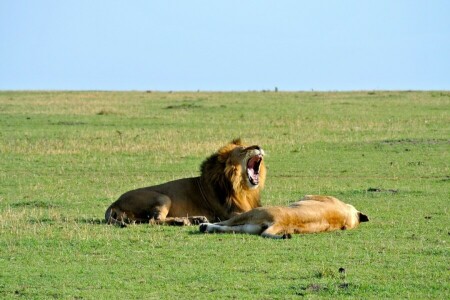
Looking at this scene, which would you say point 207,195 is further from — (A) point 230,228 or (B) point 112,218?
(A) point 230,228

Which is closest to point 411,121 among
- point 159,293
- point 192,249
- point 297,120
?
point 297,120

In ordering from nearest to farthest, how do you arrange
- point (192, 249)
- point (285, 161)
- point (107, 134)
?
point (192, 249), point (285, 161), point (107, 134)

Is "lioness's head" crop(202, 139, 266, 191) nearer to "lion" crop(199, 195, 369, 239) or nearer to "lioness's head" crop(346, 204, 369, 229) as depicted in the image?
"lion" crop(199, 195, 369, 239)

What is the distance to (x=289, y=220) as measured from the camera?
32.6 ft

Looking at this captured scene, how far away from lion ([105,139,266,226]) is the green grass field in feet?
1.48

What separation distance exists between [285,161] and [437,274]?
38.1 ft

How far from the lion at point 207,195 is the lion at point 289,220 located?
993 mm

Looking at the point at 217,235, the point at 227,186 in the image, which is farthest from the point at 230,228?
the point at 227,186

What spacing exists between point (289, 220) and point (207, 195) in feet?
5.77

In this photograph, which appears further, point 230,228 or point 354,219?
point 354,219

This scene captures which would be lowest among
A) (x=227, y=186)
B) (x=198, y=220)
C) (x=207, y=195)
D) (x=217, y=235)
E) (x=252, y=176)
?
(x=217, y=235)

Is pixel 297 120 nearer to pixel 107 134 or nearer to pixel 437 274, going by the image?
pixel 107 134

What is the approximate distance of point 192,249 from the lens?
29.7 ft

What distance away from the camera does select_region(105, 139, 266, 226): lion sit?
36.4 ft
